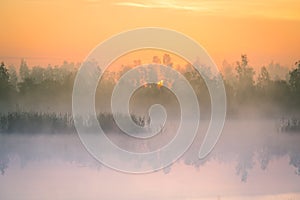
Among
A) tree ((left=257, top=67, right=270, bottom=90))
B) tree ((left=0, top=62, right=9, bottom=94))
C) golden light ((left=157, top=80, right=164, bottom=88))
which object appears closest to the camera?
tree ((left=0, top=62, right=9, bottom=94))

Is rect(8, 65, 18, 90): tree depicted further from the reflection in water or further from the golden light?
the golden light

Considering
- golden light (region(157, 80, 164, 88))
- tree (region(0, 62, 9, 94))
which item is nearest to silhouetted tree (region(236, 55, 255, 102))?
golden light (region(157, 80, 164, 88))

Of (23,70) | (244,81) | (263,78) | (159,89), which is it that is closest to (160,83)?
(159,89)

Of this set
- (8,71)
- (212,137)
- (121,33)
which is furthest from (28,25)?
(212,137)

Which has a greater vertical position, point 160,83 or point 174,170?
point 160,83

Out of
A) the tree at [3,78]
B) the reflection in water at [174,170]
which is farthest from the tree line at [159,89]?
the reflection in water at [174,170]

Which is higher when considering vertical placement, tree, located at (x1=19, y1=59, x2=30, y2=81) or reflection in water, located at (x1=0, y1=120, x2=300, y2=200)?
tree, located at (x1=19, y1=59, x2=30, y2=81)

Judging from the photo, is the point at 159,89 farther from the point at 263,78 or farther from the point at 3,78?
the point at 3,78

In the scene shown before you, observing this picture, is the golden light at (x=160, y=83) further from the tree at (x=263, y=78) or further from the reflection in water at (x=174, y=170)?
the tree at (x=263, y=78)

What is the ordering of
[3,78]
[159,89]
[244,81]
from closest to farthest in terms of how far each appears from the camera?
[3,78]
[159,89]
[244,81]

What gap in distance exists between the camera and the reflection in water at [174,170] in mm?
2863

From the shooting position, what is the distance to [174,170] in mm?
2982

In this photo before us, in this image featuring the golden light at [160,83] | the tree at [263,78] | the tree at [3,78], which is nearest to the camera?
the tree at [3,78]

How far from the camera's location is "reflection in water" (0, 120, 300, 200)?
2.86 metres
